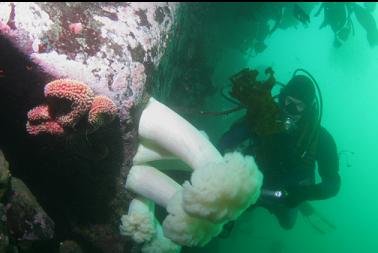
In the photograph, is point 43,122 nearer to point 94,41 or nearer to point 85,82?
point 85,82

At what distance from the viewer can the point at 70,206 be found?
3527 millimetres

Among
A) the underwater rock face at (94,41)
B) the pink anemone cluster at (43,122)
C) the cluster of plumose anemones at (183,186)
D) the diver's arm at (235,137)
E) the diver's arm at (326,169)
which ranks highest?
the underwater rock face at (94,41)

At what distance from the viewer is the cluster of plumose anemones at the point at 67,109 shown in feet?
7.58

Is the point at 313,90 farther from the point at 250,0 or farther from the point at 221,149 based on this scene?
the point at 250,0

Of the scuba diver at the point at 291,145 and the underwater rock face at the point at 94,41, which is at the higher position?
the underwater rock face at the point at 94,41

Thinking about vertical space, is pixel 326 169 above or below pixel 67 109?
below

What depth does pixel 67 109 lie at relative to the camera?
7.84 feet

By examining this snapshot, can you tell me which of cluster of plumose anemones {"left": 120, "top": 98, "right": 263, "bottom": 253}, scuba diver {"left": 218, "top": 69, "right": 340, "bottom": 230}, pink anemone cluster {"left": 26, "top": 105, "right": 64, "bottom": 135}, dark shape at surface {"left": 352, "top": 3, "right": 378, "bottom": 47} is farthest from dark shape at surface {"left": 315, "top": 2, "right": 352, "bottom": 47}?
pink anemone cluster {"left": 26, "top": 105, "right": 64, "bottom": 135}

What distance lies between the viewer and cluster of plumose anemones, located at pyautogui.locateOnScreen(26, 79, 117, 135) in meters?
2.31

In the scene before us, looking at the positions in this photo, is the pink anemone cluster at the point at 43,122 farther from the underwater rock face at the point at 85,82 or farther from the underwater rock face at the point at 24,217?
the underwater rock face at the point at 24,217

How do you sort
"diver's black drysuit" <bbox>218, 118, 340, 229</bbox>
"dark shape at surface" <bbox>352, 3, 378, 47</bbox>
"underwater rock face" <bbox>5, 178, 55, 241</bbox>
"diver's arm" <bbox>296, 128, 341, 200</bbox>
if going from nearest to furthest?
Answer: "underwater rock face" <bbox>5, 178, 55, 241</bbox> < "diver's black drysuit" <bbox>218, 118, 340, 229</bbox> < "diver's arm" <bbox>296, 128, 341, 200</bbox> < "dark shape at surface" <bbox>352, 3, 378, 47</bbox>

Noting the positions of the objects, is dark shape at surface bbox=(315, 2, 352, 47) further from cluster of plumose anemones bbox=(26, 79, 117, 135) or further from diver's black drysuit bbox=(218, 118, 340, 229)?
cluster of plumose anemones bbox=(26, 79, 117, 135)

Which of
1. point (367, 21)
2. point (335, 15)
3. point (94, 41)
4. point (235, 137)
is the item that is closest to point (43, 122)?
point (94, 41)

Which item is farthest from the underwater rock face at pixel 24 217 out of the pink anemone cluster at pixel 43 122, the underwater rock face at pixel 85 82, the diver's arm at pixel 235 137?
the diver's arm at pixel 235 137
